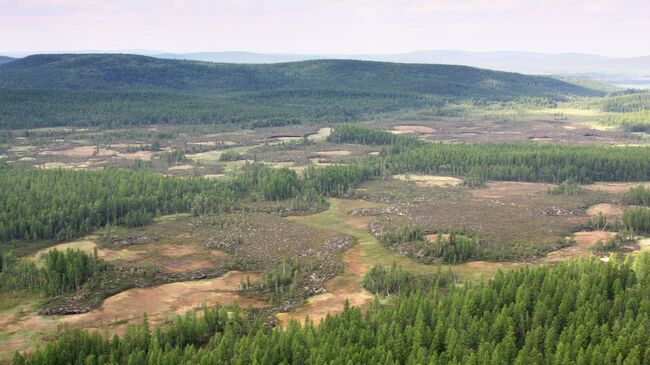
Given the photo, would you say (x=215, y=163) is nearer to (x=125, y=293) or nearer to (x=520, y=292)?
(x=125, y=293)

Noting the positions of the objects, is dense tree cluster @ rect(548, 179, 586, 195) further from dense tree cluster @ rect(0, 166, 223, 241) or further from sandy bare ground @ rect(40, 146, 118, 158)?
sandy bare ground @ rect(40, 146, 118, 158)

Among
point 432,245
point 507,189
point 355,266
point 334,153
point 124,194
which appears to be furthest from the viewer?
point 334,153

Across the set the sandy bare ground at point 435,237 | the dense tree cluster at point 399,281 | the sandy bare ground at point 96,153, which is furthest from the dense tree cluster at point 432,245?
the sandy bare ground at point 96,153

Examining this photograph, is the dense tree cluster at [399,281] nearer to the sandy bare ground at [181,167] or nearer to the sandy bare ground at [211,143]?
the sandy bare ground at [181,167]

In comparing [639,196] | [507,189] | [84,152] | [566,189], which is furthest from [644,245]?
[84,152]

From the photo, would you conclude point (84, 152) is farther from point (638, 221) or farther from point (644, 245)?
point (644, 245)

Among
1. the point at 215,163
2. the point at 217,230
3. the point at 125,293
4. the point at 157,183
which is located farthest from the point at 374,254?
the point at 215,163
